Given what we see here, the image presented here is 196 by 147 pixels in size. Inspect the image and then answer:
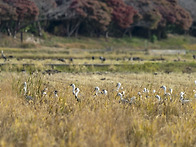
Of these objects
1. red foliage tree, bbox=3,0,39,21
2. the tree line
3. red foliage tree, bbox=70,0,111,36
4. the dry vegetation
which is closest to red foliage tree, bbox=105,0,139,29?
the tree line

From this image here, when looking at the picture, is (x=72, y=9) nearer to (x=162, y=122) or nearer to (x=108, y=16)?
(x=108, y=16)

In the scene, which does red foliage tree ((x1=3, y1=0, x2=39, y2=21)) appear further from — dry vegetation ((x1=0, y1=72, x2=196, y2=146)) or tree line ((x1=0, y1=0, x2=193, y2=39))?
dry vegetation ((x1=0, y1=72, x2=196, y2=146))

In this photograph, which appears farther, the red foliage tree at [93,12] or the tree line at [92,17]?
the red foliage tree at [93,12]

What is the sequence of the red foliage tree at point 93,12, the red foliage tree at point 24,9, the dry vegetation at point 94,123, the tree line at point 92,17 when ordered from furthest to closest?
the red foliage tree at point 93,12 < the tree line at point 92,17 < the red foliage tree at point 24,9 < the dry vegetation at point 94,123

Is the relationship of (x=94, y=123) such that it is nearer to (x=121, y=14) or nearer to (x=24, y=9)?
(x=24, y=9)

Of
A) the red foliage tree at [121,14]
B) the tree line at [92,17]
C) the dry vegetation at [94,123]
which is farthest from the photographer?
the red foliage tree at [121,14]

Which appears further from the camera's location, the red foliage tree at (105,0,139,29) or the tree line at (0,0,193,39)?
the red foliage tree at (105,0,139,29)

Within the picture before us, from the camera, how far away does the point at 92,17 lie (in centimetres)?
4575

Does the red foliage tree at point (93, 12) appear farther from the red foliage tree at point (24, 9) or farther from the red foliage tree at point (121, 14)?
the red foliage tree at point (24, 9)

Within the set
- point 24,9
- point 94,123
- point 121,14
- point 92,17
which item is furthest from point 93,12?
point 94,123

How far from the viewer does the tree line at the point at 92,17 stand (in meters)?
39.4

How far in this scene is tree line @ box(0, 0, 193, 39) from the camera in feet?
129

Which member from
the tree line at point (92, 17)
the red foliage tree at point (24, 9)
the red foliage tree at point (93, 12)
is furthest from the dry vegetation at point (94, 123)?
the red foliage tree at point (93, 12)

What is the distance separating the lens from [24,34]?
42344 mm
